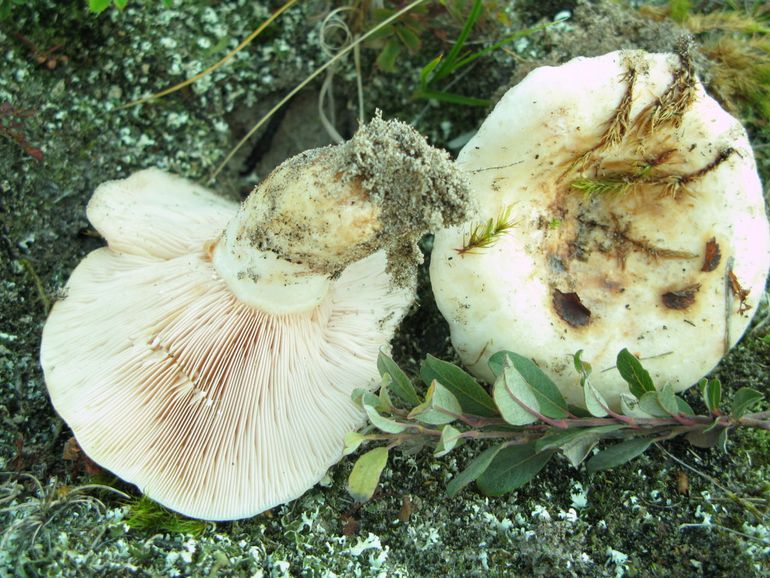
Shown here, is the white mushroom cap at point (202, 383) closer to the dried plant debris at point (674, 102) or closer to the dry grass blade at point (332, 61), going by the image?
the dry grass blade at point (332, 61)

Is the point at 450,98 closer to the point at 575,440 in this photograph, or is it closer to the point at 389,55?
the point at 389,55

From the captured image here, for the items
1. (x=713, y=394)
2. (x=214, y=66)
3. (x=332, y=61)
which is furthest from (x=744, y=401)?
(x=214, y=66)

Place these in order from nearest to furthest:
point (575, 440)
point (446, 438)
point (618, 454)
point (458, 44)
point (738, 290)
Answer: point (446, 438) → point (575, 440) → point (618, 454) → point (738, 290) → point (458, 44)

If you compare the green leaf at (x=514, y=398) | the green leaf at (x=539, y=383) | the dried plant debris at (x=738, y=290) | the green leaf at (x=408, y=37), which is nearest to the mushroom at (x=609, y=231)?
the dried plant debris at (x=738, y=290)

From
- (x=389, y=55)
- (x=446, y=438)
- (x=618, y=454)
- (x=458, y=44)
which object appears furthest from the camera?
(x=389, y=55)

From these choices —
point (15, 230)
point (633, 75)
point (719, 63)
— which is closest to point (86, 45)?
point (15, 230)

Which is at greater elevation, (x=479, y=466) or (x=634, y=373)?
(x=479, y=466)

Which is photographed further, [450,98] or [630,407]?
[450,98]

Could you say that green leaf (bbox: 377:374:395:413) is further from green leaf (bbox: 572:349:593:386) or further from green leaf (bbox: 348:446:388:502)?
green leaf (bbox: 572:349:593:386)
